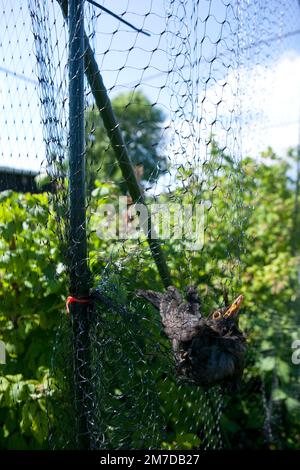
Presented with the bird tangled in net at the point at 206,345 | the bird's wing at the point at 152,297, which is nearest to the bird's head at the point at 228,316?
the bird tangled in net at the point at 206,345

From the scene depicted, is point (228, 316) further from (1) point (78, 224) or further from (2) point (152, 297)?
(1) point (78, 224)

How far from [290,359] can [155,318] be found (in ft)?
5.08

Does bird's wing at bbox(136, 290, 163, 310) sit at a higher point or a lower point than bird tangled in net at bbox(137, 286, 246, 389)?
higher

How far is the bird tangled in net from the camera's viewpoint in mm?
1362

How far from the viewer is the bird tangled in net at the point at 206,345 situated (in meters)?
1.36

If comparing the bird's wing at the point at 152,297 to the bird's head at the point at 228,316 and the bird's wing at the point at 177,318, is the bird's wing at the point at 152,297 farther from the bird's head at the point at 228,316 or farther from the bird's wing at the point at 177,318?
the bird's head at the point at 228,316

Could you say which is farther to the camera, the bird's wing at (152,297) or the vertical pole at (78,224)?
the bird's wing at (152,297)

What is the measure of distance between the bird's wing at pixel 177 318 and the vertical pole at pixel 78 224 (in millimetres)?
215

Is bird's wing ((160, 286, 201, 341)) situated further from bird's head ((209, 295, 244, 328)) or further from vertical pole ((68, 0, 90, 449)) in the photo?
vertical pole ((68, 0, 90, 449))

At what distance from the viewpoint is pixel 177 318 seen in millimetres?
1492

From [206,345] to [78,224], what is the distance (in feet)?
1.50

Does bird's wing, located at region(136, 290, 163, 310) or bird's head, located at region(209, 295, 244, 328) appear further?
bird's wing, located at region(136, 290, 163, 310)

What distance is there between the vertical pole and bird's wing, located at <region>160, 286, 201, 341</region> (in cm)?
21

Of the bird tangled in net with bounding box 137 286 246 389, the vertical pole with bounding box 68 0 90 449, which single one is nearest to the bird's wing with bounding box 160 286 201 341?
the bird tangled in net with bounding box 137 286 246 389
